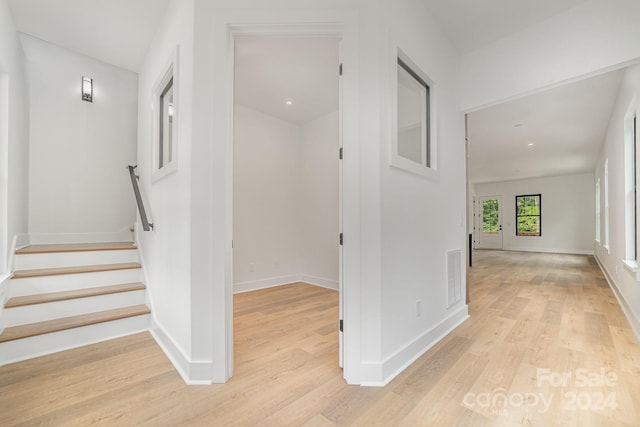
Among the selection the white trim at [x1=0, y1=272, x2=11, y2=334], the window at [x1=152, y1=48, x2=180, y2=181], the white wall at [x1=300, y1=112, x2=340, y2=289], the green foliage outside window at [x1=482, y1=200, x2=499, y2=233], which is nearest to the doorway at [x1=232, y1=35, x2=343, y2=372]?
the white wall at [x1=300, y1=112, x2=340, y2=289]

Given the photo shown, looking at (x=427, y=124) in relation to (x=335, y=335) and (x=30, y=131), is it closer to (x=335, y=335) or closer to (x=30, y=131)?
(x=335, y=335)

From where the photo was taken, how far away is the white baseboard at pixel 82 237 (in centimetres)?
318

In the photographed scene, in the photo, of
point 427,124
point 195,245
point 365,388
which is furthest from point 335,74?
point 365,388

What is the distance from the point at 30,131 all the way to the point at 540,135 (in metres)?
8.01

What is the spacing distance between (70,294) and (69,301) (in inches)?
3.1

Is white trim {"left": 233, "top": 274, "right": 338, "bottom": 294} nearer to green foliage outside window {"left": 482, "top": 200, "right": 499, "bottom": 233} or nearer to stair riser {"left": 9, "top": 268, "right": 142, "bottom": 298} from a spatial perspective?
stair riser {"left": 9, "top": 268, "right": 142, "bottom": 298}

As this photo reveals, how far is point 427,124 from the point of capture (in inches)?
101

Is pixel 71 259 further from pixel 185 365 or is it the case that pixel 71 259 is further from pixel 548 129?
pixel 548 129

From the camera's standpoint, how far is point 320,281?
4496 mm

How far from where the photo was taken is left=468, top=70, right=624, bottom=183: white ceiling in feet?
12.3

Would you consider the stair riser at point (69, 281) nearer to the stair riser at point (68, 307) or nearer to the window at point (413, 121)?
the stair riser at point (68, 307)

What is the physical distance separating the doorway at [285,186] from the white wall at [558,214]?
973cm

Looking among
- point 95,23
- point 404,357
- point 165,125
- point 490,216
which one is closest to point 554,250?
point 490,216

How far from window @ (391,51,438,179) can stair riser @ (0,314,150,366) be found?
2693 mm
